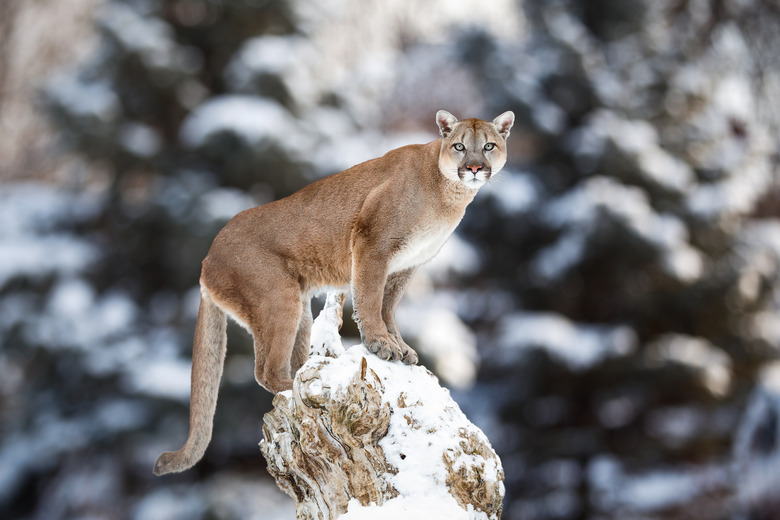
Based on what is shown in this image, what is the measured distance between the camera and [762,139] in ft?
47.1

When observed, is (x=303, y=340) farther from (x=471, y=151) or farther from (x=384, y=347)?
(x=471, y=151)

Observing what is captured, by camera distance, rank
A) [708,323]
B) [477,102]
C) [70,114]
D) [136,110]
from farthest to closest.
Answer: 1. [477,102]
2. [708,323]
3. [136,110]
4. [70,114]

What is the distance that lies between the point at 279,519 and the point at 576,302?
23.8 feet

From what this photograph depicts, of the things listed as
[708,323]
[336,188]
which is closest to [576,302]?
[708,323]

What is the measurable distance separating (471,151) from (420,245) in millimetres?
641

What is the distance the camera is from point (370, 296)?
424 cm

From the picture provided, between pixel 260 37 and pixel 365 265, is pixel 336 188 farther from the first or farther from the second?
pixel 260 37

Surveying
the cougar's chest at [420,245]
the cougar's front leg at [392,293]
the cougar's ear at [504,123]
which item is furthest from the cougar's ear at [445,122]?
the cougar's front leg at [392,293]

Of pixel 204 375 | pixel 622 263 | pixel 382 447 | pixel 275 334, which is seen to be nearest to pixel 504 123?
pixel 275 334

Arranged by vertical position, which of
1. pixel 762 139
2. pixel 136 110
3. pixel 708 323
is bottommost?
pixel 708 323

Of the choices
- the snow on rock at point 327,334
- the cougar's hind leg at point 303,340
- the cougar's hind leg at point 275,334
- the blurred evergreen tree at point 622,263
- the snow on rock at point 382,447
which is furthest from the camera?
the blurred evergreen tree at point 622,263

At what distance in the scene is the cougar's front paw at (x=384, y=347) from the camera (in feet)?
13.8

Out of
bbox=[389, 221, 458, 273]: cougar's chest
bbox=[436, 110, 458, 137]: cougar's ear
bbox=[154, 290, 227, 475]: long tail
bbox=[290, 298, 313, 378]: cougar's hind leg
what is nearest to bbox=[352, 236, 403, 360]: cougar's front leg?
bbox=[389, 221, 458, 273]: cougar's chest

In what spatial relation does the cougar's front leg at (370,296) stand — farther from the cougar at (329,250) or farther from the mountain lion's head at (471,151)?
the mountain lion's head at (471,151)
